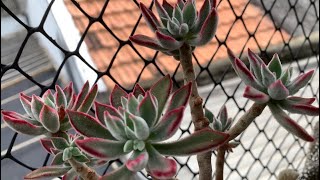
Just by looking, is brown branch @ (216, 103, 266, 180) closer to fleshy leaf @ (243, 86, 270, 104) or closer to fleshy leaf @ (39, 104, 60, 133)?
fleshy leaf @ (243, 86, 270, 104)

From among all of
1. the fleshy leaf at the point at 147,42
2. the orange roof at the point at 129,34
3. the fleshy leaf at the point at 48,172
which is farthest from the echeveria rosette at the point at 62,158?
the orange roof at the point at 129,34

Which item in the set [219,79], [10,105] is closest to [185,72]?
[10,105]

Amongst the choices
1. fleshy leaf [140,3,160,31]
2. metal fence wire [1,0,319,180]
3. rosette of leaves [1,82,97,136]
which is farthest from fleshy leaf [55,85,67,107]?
metal fence wire [1,0,319,180]

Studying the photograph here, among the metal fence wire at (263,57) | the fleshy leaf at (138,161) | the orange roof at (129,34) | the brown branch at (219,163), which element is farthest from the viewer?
the metal fence wire at (263,57)

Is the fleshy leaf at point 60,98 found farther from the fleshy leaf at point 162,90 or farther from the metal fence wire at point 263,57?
the metal fence wire at point 263,57

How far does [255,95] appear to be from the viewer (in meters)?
0.41

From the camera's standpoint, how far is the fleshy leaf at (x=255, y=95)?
1.33 ft

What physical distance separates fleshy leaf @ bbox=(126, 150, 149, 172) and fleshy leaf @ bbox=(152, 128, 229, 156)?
0.02m

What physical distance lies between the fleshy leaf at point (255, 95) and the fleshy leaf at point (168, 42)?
0.08 meters

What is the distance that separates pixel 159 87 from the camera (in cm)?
41

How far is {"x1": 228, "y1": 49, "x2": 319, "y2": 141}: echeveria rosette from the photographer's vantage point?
0.42 m

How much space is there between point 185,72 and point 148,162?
Result: 0.14 meters

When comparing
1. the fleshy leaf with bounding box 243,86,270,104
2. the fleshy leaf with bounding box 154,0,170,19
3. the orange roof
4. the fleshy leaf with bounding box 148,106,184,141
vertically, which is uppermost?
the orange roof

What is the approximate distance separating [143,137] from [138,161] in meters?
0.02
